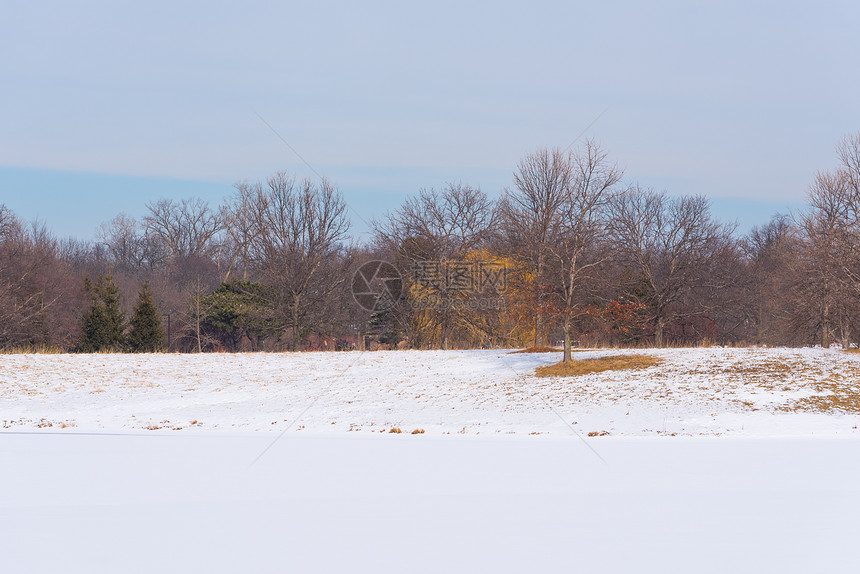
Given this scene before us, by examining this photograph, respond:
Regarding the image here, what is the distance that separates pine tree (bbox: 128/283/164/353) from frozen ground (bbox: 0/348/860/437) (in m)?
18.1

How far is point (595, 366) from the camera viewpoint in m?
23.3

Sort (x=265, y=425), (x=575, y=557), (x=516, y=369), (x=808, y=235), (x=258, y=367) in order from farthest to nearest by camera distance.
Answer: (x=808, y=235), (x=258, y=367), (x=516, y=369), (x=265, y=425), (x=575, y=557)

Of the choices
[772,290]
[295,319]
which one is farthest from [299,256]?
[772,290]

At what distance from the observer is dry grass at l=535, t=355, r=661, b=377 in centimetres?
2292

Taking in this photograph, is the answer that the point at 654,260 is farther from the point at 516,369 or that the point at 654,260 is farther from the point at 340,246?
the point at 516,369

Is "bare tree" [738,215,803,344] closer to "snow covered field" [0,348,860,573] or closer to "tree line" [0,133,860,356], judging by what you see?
"tree line" [0,133,860,356]

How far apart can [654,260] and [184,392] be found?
37.8 m

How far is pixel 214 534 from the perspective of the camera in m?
7.33

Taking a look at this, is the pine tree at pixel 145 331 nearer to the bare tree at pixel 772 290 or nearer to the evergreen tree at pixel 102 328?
the evergreen tree at pixel 102 328

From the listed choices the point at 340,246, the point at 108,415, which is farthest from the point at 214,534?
the point at 340,246

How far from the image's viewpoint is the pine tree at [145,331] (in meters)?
47.2

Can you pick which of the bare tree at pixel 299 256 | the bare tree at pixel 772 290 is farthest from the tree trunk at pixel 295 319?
the bare tree at pixel 772 290

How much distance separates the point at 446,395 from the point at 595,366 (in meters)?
5.18

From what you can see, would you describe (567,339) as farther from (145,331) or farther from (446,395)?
(145,331)
